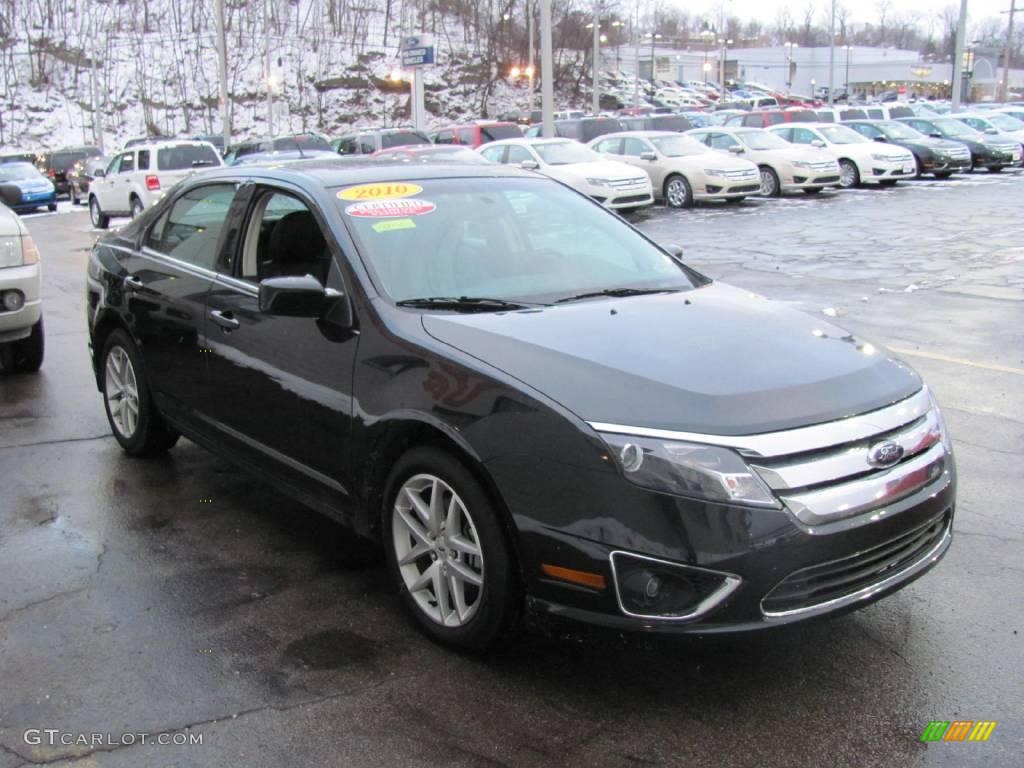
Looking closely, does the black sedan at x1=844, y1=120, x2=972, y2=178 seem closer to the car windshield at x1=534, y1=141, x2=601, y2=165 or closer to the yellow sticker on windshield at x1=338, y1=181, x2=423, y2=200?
the car windshield at x1=534, y1=141, x2=601, y2=165

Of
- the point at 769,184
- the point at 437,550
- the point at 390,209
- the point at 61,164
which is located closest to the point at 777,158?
the point at 769,184

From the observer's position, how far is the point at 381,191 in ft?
14.4

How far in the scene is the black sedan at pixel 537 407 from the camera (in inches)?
116

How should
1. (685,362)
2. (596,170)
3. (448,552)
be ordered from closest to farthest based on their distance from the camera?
(685,362) → (448,552) → (596,170)

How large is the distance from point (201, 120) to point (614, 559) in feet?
220

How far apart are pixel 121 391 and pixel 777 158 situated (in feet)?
64.8

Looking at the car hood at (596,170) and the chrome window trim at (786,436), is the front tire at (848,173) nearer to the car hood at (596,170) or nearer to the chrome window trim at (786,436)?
the car hood at (596,170)

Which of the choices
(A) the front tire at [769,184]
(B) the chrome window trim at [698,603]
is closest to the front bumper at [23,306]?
(B) the chrome window trim at [698,603]

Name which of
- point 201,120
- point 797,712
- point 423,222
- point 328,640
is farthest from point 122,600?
point 201,120

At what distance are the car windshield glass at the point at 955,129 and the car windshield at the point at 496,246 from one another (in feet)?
87.3

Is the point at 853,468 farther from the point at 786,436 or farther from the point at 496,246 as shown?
the point at 496,246

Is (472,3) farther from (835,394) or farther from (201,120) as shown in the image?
(835,394)

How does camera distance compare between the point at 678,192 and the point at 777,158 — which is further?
the point at 777,158

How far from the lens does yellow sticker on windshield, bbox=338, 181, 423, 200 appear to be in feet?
14.1
